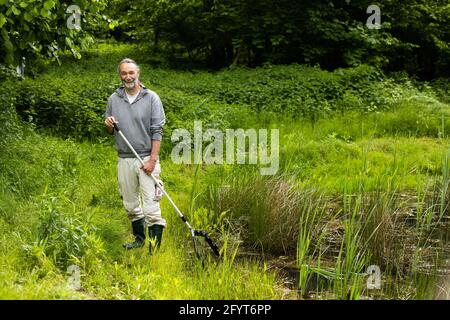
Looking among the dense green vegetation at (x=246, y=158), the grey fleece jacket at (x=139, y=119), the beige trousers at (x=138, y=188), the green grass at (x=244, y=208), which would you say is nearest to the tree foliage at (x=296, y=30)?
the dense green vegetation at (x=246, y=158)

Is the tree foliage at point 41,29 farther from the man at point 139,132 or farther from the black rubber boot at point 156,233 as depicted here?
the black rubber boot at point 156,233

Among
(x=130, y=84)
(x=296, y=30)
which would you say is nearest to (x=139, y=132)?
(x=130, y=84)

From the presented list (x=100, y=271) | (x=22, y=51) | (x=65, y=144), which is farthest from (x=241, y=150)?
(x=100, y=271)

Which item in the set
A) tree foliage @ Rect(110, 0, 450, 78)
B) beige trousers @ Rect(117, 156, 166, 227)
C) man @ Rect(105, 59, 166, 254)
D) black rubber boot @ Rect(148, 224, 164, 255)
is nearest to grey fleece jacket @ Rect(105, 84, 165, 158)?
man @ Rect(105, 59, 166, 254)

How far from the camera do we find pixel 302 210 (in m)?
6.23

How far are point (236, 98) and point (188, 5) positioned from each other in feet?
14.3

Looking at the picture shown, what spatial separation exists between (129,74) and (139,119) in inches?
15.5

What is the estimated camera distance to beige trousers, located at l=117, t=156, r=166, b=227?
18.0 feet

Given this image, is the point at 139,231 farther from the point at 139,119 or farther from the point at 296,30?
the point at 296,30

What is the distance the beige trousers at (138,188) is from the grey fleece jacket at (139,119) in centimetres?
10

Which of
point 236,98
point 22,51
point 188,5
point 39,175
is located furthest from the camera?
point 188,5

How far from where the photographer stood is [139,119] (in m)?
5.45

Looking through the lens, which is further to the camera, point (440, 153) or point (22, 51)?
point (440, 153)
